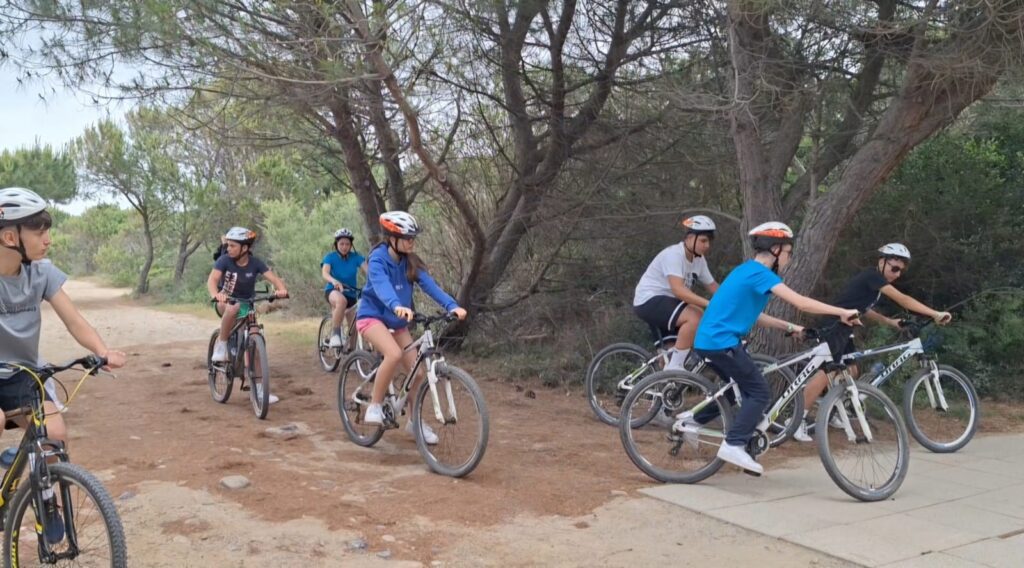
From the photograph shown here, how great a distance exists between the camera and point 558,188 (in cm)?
1162

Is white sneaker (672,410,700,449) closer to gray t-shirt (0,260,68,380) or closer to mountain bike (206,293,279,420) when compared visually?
mountain bike (206,293,279,420)

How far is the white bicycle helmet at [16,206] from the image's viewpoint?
386 centimetres

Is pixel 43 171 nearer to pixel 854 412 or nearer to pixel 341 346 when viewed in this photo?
pixel 341 346

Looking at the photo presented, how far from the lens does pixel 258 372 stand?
332 inches

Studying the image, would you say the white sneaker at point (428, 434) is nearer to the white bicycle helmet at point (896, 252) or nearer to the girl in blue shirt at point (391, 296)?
the girl in blue shirt at point (391, 296)

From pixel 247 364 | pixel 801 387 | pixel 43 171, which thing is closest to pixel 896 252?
pixel 801 387

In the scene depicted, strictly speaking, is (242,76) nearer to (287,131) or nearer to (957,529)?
(287,131)

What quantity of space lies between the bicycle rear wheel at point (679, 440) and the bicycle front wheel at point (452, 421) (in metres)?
1.11

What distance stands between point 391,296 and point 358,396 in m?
1.30

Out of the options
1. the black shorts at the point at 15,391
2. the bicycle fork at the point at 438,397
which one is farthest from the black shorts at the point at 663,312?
the black shorts at the point at 15,391

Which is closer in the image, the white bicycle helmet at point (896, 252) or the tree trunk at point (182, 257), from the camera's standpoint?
the white bicycle helmet at point (896, 252)

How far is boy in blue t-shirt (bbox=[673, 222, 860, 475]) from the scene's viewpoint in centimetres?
591

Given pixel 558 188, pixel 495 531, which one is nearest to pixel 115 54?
pixel 558 188

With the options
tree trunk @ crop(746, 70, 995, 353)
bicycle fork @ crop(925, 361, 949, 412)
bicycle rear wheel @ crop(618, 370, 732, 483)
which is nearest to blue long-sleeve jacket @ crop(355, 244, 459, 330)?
bicycle rear wheel @ crop(618, 370, 732, 483)
